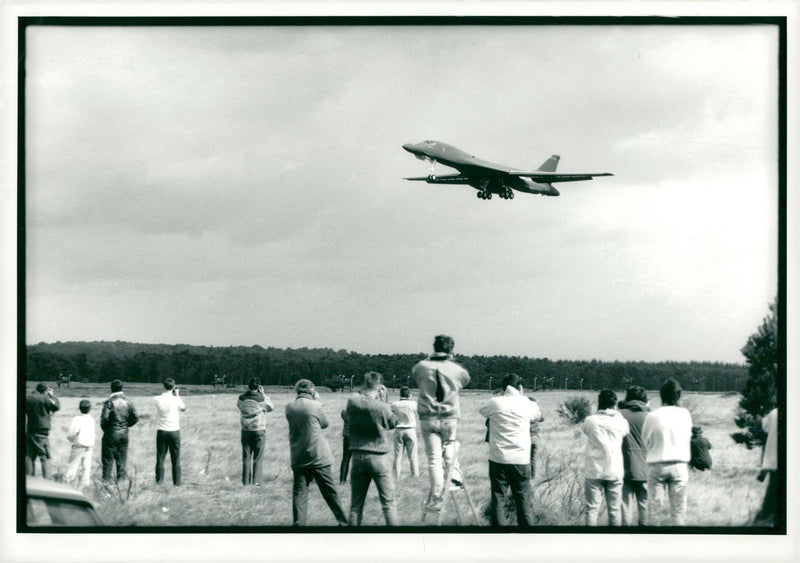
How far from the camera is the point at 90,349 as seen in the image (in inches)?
528

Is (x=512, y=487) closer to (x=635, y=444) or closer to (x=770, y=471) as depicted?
(x=635, y=444)

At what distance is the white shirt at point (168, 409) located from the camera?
11.2m

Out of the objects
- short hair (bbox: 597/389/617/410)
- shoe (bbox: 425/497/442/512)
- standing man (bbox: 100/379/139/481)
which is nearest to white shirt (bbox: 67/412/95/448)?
standing man (bbox: 100/379/139/481)

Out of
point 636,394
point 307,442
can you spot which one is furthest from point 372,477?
point 636,394

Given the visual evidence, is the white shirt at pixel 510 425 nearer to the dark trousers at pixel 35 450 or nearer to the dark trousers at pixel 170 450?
the dark trousers at pixel 170 450

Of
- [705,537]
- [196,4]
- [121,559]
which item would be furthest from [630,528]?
[196,4]

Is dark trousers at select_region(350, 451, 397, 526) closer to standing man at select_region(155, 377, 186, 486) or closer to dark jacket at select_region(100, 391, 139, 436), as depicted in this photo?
standing man at select_region(155, 377, 186, 486)

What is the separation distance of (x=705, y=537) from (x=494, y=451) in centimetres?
278

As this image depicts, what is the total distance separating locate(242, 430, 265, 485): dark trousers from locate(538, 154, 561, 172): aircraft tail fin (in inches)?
205

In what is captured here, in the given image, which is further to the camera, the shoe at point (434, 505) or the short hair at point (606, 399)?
the shoe at point (434, 505)

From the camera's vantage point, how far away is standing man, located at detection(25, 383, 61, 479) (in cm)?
1056

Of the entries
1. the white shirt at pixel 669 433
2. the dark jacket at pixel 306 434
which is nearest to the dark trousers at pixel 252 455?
the dark jacket at pixel 306 434

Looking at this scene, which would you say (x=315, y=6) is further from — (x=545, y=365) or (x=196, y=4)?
(x=545, y=365)

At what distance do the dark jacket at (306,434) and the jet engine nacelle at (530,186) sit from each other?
585cm
